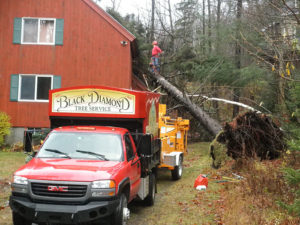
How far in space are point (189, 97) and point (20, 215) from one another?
12205mm

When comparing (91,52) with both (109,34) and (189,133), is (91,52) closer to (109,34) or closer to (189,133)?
(109,34)

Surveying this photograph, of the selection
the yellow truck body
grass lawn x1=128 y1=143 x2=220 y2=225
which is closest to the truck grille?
grass lawn x1=128 y1=143 x2=220 y2=225

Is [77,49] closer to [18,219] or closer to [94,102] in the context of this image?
[94,102]

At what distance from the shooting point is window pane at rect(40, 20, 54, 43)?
1831cm

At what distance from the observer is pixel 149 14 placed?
3092 centimetres

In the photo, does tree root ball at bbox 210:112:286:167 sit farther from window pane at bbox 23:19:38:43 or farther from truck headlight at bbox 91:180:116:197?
window pane at bbox 23:19:38:43

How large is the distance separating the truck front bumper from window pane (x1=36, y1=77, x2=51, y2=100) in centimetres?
1274

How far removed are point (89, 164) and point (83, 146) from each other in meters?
0.73

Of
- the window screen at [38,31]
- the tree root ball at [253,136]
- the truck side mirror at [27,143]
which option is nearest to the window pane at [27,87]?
the window screen at [38,31]

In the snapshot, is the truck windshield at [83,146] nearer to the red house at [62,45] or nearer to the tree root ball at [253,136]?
the tree root ball at [253,136]

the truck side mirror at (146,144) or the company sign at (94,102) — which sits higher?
the company sign at (94,102)

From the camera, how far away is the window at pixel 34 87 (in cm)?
1798

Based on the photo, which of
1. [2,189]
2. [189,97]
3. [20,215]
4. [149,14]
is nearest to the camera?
[20,215]

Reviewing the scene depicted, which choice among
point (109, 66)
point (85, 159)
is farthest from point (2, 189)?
point (109, 66)
